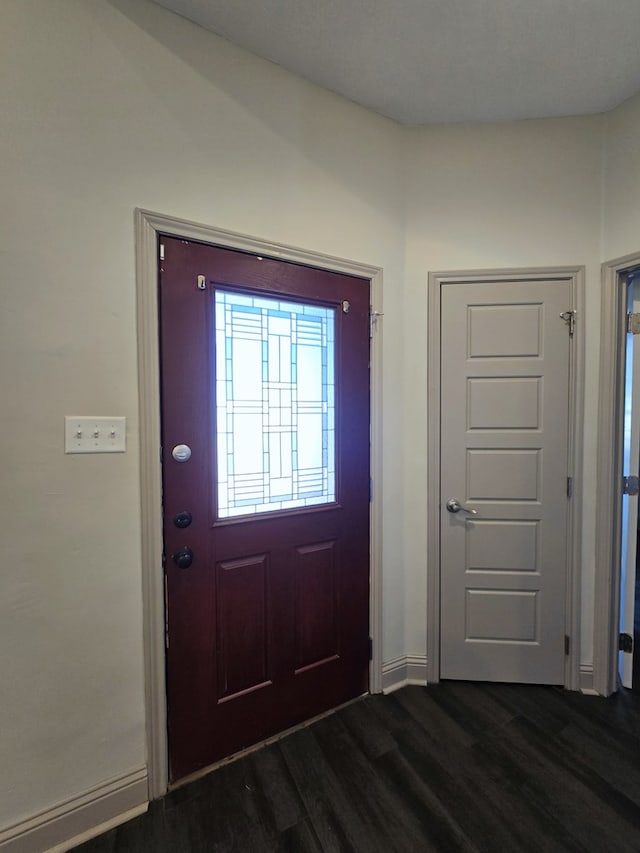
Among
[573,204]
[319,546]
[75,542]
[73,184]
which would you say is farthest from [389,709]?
[573,204]

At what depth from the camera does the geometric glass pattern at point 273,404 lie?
160 cm

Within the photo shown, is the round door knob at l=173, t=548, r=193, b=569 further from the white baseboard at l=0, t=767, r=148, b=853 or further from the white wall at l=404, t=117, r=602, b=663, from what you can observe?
the white wall at l=404, t=117, r=602, b=663

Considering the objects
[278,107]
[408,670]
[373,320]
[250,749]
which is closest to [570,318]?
[373,320]

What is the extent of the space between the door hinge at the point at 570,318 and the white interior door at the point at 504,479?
A: 16 mm

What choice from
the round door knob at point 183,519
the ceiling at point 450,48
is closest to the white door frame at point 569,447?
the ceiling at point 450,48

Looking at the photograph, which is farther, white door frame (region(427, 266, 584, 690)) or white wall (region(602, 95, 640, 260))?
white door frame (region(427, 266, 584, 690))

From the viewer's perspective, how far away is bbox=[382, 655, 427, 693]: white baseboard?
2058 millimetres

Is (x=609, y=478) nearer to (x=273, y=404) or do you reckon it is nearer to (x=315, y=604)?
(x=315, y=604)

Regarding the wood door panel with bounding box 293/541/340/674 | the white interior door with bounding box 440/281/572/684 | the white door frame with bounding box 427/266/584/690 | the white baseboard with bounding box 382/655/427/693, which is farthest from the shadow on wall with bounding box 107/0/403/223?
the white baseboard with bounding box 382/655/427/693

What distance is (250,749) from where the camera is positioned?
1661mm

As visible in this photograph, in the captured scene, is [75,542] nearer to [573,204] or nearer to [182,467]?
[182,467]

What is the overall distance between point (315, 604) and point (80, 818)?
3.50 feet

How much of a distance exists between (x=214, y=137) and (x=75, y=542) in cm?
160

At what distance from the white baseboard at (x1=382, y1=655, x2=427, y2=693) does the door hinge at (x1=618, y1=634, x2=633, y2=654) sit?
40.3 inches
